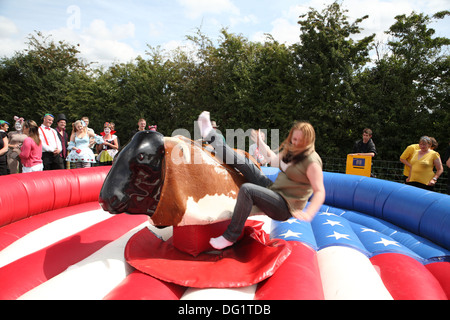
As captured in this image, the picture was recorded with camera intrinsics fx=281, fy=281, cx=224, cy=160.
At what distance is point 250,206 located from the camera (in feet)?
6.02

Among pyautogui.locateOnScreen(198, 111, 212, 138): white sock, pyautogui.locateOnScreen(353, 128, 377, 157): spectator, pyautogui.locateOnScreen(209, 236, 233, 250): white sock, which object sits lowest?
pyautogui.locateOnScreen(209, 236, 233, 250): white sock

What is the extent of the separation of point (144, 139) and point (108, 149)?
4577mm

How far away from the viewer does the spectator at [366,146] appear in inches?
191

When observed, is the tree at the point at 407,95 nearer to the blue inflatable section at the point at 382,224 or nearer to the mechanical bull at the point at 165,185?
the blue inflatable section at the point at 382,224

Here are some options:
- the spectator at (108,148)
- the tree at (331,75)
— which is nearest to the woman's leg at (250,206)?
the spectator at (108,148)

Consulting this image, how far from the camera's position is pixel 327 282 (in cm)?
178

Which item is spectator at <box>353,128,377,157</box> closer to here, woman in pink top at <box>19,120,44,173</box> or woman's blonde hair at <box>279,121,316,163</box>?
woman's blonde hair at <box>279,121,316,163</box>

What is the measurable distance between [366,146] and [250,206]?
13.1 ft

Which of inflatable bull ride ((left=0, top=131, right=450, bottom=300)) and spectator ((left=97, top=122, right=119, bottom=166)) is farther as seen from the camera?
spectator ((left=97, top=122, right=119, bottom=166))

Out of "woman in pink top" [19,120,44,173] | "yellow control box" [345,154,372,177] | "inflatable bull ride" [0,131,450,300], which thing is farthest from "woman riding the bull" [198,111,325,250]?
"yellow control box" [345,154,372,177]

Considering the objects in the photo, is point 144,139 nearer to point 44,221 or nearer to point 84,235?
point 84,235

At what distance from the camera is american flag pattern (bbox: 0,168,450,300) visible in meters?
1.55

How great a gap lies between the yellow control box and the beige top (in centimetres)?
349
